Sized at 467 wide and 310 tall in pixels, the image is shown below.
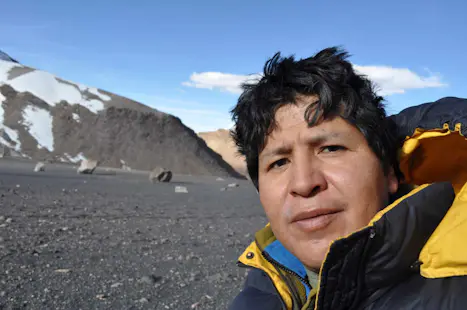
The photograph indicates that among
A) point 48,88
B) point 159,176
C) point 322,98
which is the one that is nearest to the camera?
point 322,98

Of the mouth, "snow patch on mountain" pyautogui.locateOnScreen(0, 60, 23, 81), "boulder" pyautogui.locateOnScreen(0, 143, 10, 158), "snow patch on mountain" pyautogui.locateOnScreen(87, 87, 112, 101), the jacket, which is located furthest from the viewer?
"snow patch on mountain" pyautogui.locateOnScreen(87, 87, 112, 101)

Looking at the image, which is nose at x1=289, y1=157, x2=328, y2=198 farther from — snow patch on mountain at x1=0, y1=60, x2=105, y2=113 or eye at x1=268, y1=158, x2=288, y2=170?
snow patch on mountain at x1=0, y1=60, x2=105, y2=113

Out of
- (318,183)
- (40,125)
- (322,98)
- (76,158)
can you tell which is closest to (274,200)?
(318,183)

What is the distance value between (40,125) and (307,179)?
138 ft

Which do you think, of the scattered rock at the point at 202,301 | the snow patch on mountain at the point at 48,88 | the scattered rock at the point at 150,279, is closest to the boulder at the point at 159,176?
the scattered rock at the point at 150,279

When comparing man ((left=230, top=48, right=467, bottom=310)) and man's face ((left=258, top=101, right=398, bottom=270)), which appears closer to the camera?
man ((left=230, top=48, right=467, bottom=310))

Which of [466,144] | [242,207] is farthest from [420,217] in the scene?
[242,207]

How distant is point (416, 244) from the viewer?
59.8 inches

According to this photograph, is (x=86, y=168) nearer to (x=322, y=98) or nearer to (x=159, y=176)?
(x=159, y=176)

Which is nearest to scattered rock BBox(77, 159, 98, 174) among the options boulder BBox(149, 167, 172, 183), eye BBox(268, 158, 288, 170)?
boulder BBox(149, 167, 172, 183)

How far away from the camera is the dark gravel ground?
4.39 meters

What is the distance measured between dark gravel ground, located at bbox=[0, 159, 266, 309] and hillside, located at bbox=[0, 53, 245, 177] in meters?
28.0

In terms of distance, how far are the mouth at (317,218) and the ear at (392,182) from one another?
34cm

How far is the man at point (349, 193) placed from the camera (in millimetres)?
1485
